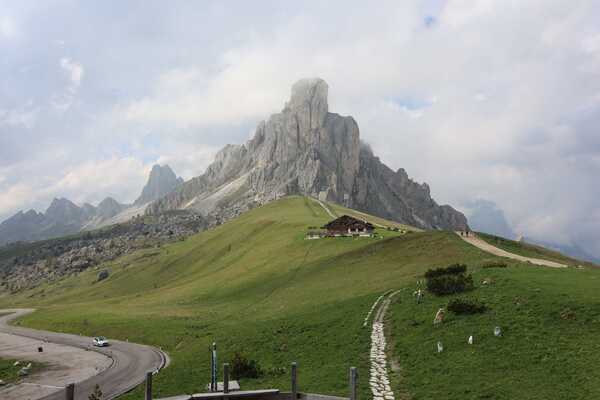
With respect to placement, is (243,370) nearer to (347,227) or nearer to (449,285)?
(449,285)

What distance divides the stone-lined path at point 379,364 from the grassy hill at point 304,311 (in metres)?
0.65

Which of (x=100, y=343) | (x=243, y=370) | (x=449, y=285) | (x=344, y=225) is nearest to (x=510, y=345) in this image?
(x=449, y=285)

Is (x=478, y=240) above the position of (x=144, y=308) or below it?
above

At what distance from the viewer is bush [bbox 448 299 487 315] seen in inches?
1271

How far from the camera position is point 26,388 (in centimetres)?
3759

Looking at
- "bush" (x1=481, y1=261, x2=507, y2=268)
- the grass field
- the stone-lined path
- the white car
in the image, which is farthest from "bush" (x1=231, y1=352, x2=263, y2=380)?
the white car

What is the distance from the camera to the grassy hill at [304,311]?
90.3 ft

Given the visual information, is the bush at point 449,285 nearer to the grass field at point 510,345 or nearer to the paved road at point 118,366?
the grass field at point 510,345

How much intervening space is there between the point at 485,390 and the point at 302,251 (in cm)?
7875

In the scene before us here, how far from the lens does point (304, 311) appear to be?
49719mm

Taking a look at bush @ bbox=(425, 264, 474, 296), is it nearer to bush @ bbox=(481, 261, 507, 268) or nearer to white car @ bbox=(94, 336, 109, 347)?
bush @ bbox=(481, 261, 507, 268)

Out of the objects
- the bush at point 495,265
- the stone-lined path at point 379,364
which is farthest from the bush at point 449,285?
the bush at point 495,265

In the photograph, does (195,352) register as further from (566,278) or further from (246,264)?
(246,264)

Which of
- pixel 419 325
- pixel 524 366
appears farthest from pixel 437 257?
pixel 524 366
